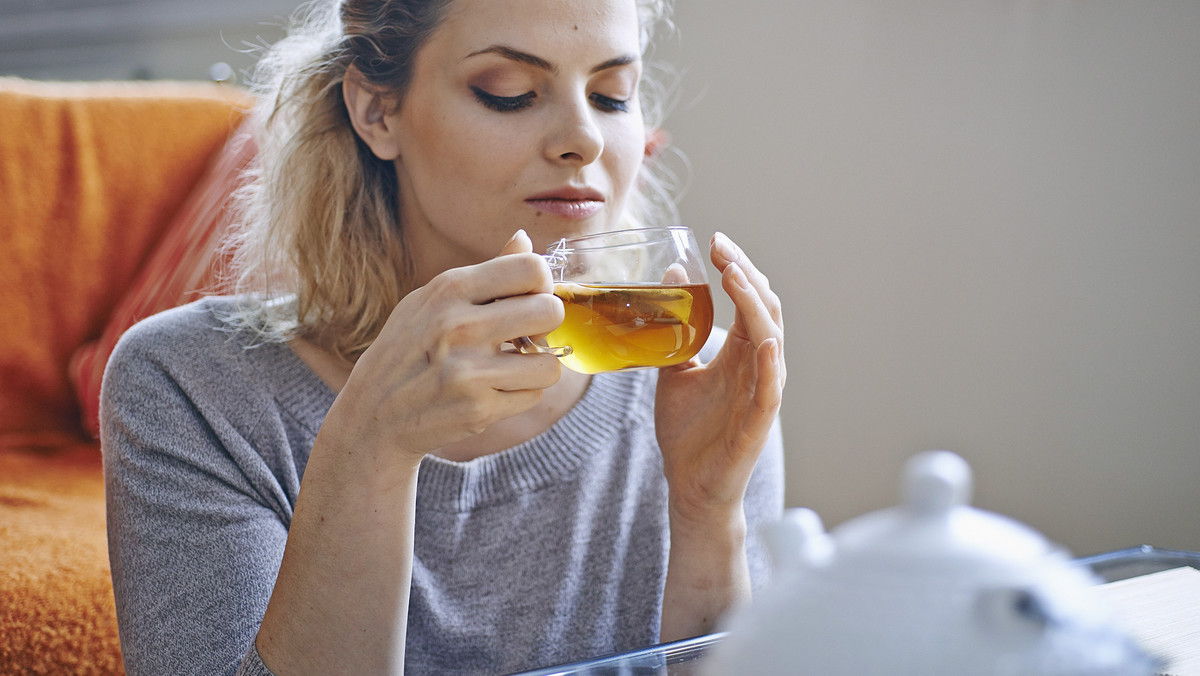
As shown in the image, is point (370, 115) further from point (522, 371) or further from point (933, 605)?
point (933, 605)

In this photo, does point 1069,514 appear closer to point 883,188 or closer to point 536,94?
point 883,188

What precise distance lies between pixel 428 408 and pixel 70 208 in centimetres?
164

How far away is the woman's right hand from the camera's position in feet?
2.44

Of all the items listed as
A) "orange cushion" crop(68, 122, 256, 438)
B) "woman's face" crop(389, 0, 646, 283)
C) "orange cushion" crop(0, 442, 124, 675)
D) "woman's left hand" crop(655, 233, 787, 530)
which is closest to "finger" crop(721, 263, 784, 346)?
"woman's left hand" crop(655, 233, 787, 530)

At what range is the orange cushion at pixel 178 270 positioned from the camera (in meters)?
1.87

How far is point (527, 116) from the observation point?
1110 mm

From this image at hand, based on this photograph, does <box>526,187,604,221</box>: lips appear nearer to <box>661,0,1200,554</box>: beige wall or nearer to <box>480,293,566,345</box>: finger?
<box>480,293,566,345</box>: finger

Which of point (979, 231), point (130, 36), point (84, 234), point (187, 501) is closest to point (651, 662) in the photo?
point (187, 501)

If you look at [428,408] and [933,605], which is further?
[428,408]

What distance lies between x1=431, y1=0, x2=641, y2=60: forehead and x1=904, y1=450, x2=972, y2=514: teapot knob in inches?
32.7

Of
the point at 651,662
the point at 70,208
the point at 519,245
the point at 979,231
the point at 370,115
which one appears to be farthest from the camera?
the point at 70,208

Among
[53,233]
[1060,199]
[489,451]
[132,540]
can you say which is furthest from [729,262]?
[53,233]

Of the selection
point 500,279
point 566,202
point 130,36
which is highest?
point 130,36

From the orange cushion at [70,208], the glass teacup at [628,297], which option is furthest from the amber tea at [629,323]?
the orange cushion at [70,208]
